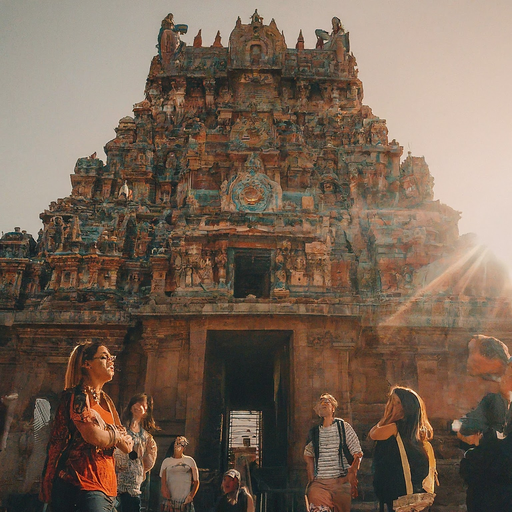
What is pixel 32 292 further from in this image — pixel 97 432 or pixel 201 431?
pixel 97 432

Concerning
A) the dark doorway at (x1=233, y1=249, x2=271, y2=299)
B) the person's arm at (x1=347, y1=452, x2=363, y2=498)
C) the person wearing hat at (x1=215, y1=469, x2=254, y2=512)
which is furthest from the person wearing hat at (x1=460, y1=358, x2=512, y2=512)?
the dark doorway at (x1=233, y1=249, x2=271, y2=299)

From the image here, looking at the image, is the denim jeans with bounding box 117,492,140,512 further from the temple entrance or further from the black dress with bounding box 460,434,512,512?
the temple entrance

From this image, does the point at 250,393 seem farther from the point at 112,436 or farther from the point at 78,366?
the point at 112,436

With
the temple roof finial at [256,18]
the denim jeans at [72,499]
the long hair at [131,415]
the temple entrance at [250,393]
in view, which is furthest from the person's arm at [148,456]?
the temple roof finial at [256,18]

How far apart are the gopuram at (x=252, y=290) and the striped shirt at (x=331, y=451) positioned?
25.3 ft

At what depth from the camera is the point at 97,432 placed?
14.9ft

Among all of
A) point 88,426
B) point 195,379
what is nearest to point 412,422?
point 88,426

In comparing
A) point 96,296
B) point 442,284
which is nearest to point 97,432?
point 96,296

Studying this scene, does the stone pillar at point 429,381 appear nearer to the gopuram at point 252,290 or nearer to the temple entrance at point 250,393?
the gopuram at point 252,290

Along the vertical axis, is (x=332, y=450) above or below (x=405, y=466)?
above

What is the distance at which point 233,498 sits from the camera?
29.7 feet

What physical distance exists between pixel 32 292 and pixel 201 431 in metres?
8.69

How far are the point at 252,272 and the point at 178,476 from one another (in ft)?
37.7

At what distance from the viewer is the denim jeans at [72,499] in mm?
4336
